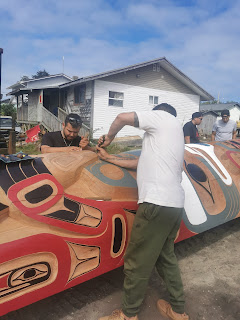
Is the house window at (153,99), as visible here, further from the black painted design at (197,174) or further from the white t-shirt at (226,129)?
the black painted design at (197,174)

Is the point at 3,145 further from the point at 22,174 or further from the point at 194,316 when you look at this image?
the point at 194,316

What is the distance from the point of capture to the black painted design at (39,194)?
7.20 feet

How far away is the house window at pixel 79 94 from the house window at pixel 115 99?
156 cm

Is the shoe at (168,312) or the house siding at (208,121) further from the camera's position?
the house siding at (208,121)

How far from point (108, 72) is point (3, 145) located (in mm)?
7219

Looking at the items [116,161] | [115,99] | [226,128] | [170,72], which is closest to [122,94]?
[115,99]

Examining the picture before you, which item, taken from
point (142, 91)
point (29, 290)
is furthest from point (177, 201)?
point (142, 91)

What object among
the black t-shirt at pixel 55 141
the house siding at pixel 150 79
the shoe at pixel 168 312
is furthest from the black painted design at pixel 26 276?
the house siding at pixel 150 79

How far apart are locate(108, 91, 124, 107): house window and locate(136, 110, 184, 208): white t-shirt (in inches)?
511

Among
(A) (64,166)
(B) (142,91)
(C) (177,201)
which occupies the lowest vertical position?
(C) (177,201)

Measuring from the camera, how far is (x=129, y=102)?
15.3 m

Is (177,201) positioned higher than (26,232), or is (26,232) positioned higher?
(177,201)

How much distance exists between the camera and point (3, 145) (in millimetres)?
8828

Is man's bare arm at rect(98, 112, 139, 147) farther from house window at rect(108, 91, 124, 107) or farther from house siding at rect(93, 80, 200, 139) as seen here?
house window at rect(108, 91, 124, 107)
